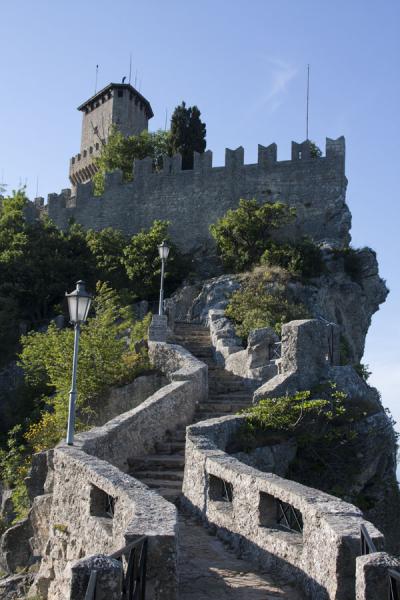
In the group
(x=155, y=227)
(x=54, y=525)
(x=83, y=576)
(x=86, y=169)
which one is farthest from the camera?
(x=86, y=169)

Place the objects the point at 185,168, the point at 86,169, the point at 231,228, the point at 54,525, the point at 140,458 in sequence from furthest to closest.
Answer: the point at 86,169 < the point at 185,168 < the point at 231,228 < the point at 140,458 < the point at 54,525

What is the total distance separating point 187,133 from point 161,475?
1261 inches

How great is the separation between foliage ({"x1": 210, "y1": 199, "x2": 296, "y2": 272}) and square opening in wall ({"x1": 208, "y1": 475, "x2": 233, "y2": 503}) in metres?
20.5

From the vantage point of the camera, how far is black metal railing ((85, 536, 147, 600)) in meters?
5.25

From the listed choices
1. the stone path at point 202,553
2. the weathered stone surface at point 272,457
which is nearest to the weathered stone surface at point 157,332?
the stone path at point 202,553

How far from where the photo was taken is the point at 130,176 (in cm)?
4147

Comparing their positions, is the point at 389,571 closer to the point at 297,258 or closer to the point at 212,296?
the point at 212,296

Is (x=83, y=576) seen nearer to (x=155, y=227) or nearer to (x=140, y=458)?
(x=140, y=458)

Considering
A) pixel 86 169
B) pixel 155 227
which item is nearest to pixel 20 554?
pixel 155 227

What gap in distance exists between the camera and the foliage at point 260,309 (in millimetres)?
21297

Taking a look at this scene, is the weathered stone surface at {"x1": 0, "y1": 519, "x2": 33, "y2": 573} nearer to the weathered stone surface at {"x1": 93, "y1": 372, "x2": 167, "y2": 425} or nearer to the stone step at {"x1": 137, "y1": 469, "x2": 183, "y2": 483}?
the stone step at {"x1": 137, "y1": 469, "x2": 183, "y2": 483}

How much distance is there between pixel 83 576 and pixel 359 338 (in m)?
26.5

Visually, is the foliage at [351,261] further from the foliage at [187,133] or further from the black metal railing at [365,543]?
the black metal railing at [365,543]

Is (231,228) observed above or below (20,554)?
above
